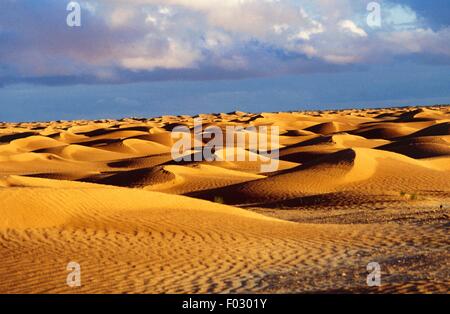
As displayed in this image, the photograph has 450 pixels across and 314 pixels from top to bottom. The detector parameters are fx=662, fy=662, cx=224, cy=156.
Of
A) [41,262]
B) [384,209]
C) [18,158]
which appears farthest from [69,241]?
[18,158]

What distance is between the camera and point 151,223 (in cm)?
1489

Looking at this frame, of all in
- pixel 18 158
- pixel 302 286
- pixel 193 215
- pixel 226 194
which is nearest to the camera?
pixel 302 286

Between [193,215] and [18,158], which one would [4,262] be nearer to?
[193,215]

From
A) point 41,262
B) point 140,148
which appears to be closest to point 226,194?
point 41,262

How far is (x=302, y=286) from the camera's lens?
9617 mm

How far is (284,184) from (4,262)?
55.7 ft

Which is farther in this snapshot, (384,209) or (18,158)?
(18,158)

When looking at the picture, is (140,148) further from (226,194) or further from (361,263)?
(361,263)

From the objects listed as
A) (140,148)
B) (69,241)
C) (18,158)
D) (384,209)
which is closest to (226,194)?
(384,209)

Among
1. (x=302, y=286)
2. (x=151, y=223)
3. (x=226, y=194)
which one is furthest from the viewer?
(x=226, y=194)

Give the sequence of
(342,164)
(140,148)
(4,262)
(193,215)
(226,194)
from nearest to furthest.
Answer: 1. (4,262)
2. (193,215)
3. (226,194)
4. (342,164)
5. (140,148)

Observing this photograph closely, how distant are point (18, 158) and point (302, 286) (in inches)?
1545

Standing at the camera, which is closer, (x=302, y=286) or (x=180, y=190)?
(x=302, y=286)
